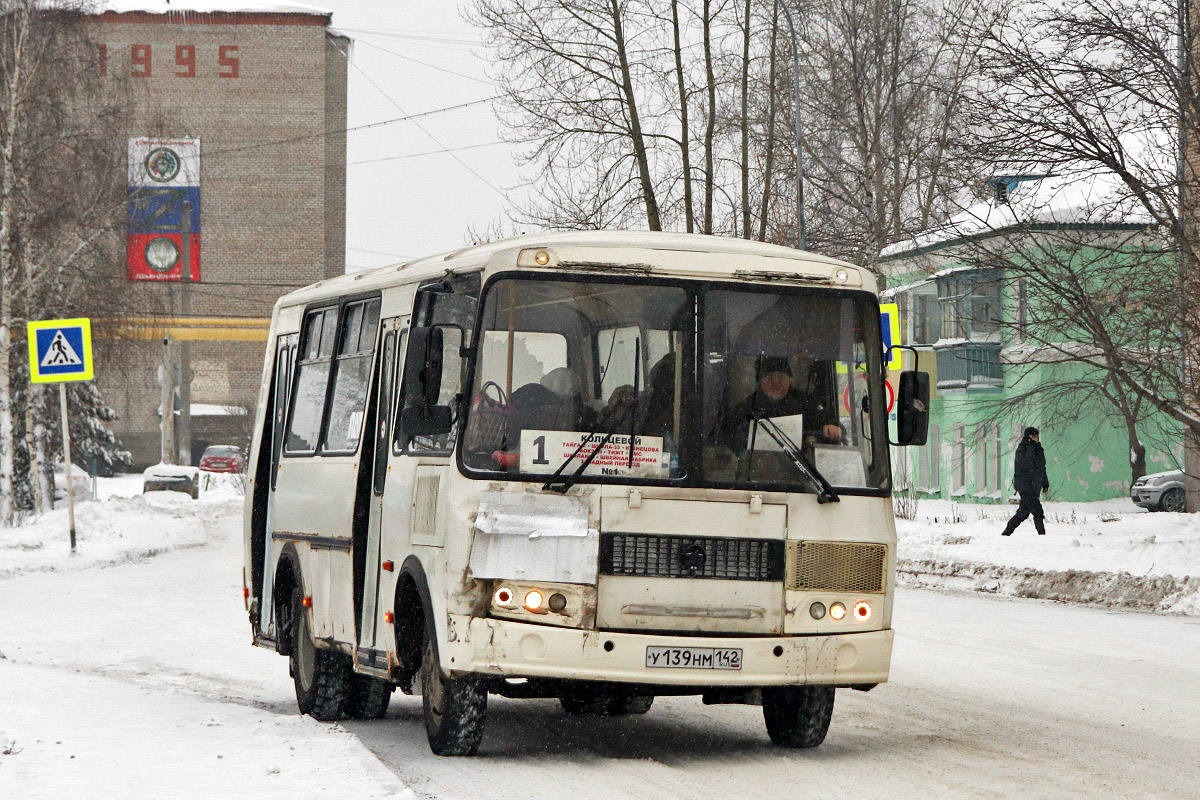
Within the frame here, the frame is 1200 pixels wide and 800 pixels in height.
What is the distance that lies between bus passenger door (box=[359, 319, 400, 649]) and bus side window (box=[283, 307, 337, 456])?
1.28 m

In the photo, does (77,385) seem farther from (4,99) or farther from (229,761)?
(229,761)

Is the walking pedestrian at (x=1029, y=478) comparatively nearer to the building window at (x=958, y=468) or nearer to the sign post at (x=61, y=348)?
the sign post at (x=61, y=348)

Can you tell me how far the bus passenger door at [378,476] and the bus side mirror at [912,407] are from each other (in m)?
2.77

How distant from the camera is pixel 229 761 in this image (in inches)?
326

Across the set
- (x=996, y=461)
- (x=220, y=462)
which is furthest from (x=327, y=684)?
(x=220, y=462)

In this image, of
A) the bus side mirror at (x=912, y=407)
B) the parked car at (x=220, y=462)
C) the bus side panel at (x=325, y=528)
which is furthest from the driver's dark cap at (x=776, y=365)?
the parked car at (x=220, y=462)

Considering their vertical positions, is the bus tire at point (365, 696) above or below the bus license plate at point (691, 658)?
below

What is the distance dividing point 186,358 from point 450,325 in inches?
3016

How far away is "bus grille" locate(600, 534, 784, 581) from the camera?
8.71 metres

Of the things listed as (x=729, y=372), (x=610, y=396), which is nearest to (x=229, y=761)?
(x=610, y=396)

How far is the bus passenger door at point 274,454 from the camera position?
1260cm

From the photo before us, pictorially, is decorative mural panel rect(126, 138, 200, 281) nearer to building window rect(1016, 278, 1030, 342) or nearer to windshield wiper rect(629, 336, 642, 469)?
building window rect(1016, 278, 1030, 342)

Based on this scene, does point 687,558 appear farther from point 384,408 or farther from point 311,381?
point 311,381

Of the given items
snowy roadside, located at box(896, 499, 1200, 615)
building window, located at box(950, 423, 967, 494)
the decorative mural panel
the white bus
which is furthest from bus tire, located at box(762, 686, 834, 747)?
the decorative mural panel
